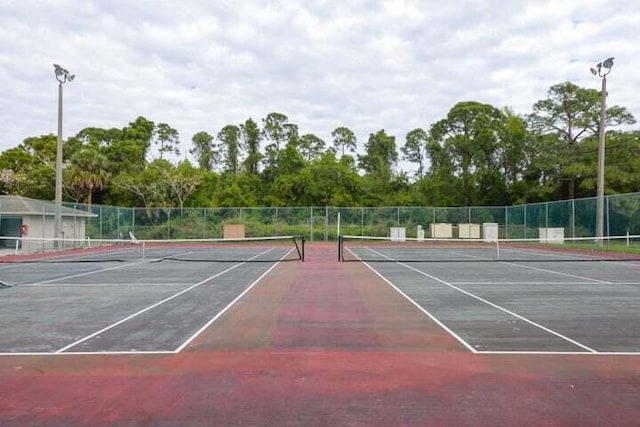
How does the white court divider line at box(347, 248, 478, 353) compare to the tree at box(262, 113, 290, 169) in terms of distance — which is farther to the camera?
the tree at box(262, 113, 290, 169)

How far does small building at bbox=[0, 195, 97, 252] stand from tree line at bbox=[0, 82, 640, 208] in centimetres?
1656

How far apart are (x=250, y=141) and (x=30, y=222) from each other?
3899 centimetres

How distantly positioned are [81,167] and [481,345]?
51790mm

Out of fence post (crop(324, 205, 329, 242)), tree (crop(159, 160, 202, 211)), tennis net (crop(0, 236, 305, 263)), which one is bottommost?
tennis net (crop(0, 236, 305, 263))

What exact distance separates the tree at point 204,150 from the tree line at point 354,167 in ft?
7.62

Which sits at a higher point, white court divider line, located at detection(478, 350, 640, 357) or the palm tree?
the palm tree

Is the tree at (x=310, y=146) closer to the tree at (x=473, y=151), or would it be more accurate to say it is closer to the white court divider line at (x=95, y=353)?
the tree at (x=473, y=151)

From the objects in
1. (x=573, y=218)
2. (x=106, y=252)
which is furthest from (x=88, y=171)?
(x=573, y=218)

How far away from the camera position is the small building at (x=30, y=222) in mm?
32469

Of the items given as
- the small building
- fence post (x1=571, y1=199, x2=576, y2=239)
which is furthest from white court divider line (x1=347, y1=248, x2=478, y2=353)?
the small building

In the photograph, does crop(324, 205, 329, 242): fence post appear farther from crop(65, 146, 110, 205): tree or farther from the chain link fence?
crop(65, 146, 110, 205): tree

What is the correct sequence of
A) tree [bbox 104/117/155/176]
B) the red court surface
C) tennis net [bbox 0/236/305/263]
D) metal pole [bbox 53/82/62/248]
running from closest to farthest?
the red court surface
tennis net [bbox 0/236/305/263]
metal pole [bbox 53/82/62/248]
tree [bbox 104/117/155/176]

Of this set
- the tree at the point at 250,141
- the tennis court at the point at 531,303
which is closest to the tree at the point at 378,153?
the tree at the point at 250,141

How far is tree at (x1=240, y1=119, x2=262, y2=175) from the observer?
225 feet
